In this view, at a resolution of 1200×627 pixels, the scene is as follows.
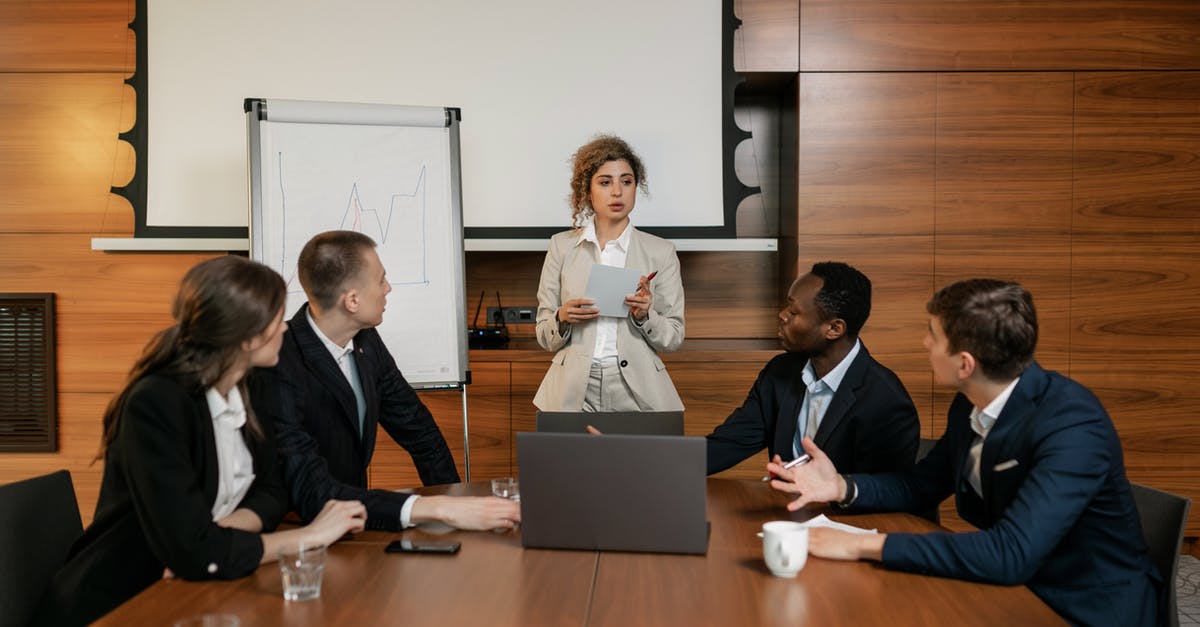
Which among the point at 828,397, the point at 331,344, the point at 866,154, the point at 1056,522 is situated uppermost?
the point at 866,154

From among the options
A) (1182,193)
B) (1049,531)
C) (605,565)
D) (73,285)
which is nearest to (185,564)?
(605,565)

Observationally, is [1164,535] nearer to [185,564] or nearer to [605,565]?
[605,565]

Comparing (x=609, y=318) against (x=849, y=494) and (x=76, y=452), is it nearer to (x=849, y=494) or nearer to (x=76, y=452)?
(x=849, y=494)

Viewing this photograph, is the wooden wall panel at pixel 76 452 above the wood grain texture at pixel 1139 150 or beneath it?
beneath

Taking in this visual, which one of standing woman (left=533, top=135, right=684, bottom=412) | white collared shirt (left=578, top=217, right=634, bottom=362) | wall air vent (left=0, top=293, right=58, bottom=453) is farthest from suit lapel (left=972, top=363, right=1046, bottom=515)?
wall air vent (left=0, top=293, right=58, bottom=453)

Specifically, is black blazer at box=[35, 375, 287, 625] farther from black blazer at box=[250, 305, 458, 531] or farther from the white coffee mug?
the white coffee mug

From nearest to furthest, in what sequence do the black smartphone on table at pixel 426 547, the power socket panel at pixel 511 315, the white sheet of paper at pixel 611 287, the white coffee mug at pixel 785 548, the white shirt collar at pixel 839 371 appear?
the white coffee mug at pixel 785 548
the black smartphone on table at pixel 426 547
the white shirt collar at pixel 839 371
the white sheet of paper at pixel 611 287
the power socket panel at pixel 511 315

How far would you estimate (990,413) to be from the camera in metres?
1.76

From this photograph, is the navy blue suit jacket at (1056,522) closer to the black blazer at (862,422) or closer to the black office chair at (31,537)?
the black blazer at (862,422)

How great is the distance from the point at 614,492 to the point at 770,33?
2.91 meters

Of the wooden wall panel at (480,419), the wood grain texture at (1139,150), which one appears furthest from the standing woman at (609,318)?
the wood grain texture at (1139,150)

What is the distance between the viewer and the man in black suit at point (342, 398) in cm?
181

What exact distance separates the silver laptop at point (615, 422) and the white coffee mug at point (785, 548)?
29.9 inches

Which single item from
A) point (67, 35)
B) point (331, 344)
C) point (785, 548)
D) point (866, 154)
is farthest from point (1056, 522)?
point (67, 35)
